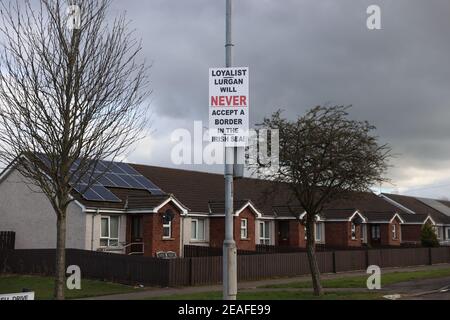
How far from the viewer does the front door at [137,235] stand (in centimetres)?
2920

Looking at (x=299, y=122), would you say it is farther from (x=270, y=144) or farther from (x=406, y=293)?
(x=406, y=293)

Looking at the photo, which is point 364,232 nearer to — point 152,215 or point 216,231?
point 216,231

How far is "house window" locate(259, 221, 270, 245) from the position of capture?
3936cm

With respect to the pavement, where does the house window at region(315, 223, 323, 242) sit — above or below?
above

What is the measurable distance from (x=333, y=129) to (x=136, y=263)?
9.55 meters

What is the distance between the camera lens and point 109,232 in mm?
28750

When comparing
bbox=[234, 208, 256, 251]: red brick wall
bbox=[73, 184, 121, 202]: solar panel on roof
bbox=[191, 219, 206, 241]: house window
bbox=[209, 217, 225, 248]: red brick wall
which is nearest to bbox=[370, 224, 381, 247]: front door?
bbox=[234, 208, 256, 251]: red brick wall

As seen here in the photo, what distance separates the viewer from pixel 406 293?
18047 mm

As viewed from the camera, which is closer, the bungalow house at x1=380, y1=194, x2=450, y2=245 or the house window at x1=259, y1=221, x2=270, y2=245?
the house window at x1=259, y1=221, x2=270, y2=245

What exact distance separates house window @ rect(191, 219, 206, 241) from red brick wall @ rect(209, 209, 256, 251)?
19.3 inches

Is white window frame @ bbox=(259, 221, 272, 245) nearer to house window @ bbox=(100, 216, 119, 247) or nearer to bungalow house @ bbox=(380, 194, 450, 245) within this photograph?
house window @ bbox=(100, 216, 119, 247)

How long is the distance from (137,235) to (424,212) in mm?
45253

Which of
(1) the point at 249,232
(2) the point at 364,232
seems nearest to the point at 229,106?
(1) the point at 249,232

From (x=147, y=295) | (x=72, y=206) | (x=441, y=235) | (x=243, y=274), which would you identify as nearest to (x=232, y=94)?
(x=147, y=295)
